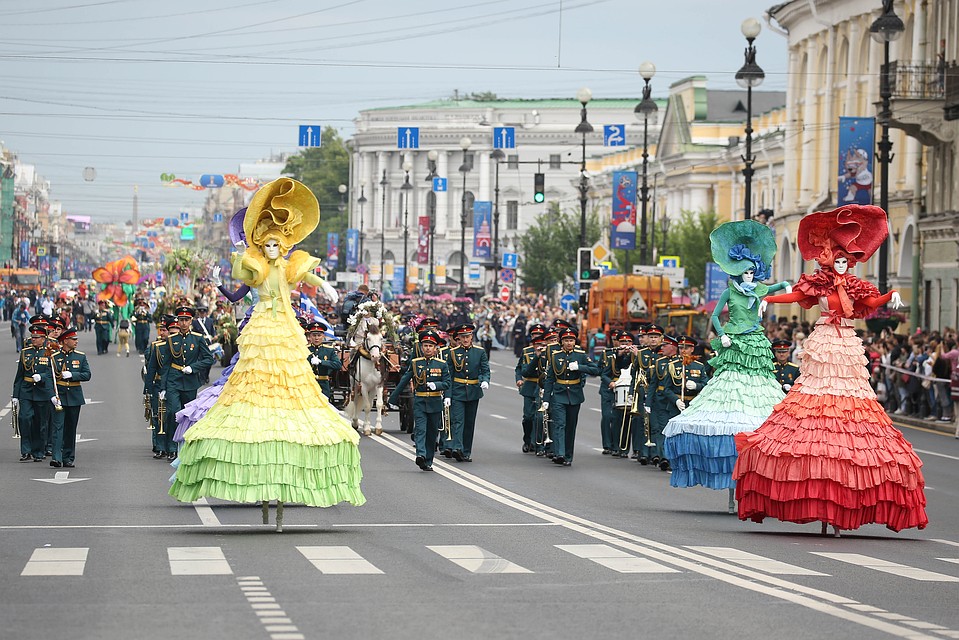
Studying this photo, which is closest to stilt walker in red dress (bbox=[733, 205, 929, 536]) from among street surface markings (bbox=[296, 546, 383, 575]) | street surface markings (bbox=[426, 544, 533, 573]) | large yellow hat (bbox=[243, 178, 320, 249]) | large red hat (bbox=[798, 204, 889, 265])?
large red hat (bbox=[798, 204, 889, 265])

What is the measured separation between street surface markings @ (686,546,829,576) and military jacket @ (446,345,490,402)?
9.75m

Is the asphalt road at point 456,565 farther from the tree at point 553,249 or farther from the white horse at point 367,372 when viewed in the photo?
the tree at point 553,249

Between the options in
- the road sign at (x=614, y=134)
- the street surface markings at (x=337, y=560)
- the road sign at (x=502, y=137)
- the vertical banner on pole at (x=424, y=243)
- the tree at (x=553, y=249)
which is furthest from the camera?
the vertical banner on pole at (x=424, y=243)

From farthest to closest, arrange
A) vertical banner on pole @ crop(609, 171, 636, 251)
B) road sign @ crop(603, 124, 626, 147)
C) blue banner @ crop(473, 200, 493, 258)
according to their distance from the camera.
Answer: blue banner @ crop(473, 200, 493, 258) → road sign @ crop(603, 124, 626, 147) → vertical banner on pole @ crop(609, 171, 636, 251)

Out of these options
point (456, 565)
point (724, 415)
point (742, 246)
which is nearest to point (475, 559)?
point (456, 565)

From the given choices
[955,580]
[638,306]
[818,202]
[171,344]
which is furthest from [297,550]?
[818,202]

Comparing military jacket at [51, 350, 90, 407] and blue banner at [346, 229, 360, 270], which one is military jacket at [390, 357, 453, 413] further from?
blue banner at [346, 229, 360, 270]

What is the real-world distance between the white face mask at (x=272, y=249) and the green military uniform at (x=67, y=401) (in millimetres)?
7144

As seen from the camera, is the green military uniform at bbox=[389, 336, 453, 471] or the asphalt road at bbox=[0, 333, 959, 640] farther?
the green military uniform at bbox=[389, 336, 453, 471]

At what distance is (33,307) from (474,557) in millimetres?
63138

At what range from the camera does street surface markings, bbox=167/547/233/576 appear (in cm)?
1237

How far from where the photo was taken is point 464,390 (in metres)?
24.1

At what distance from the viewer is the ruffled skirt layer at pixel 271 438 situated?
47.9 feet

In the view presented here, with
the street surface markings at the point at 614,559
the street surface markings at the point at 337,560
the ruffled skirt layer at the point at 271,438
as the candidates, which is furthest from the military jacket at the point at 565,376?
the street surface markings at the point at 337,560
